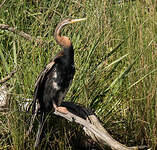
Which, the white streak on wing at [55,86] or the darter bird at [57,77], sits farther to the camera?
the white streak on wing at [55,86]

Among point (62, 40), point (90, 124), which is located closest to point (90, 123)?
point (90, 124)

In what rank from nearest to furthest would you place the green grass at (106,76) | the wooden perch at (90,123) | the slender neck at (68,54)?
the wooden perch at (90,123)
the green grass at (106,76)
the slender neck at (68,54)

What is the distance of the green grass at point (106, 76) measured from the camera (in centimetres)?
325

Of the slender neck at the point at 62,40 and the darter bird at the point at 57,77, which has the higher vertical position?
the slender neck at the point at 62,40

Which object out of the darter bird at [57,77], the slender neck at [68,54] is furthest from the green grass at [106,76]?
the slender neck at [68,54]

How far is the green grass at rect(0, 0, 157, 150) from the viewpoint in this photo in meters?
3.25

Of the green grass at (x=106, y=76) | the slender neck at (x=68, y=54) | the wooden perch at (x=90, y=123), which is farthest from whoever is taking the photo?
the slender neck at (x=68, y=54)

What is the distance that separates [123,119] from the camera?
365cm

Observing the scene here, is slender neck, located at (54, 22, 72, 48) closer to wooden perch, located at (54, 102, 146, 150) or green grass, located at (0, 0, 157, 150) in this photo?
green grass, located at (0, 0, 157, 150)

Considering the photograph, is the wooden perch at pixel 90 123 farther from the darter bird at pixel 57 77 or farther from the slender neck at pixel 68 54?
the slender neck at pixel 68 54

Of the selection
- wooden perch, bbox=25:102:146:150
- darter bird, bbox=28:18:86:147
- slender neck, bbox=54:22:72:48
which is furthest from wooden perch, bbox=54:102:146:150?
slender neck, bbox=54:22:72:48

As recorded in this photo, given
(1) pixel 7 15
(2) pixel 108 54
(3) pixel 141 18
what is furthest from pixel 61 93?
(1) pixel 7 15

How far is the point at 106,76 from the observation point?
140 inches

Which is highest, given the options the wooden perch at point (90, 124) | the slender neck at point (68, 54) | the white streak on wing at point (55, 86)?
the slender neck at point (68, 54)
